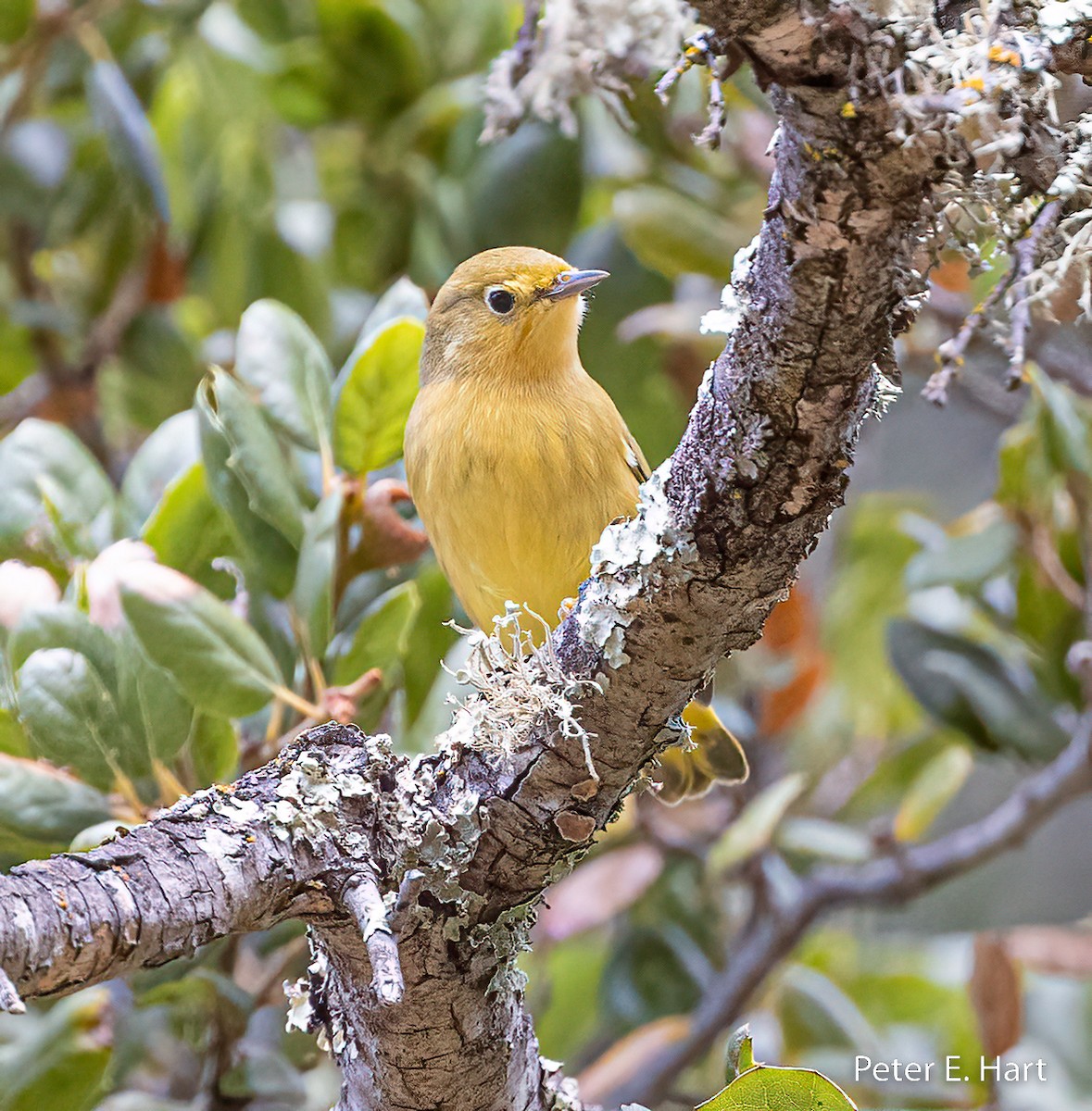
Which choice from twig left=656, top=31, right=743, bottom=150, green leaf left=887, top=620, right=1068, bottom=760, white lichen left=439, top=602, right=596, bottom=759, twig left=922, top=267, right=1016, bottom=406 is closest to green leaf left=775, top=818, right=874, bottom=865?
green leaf left=887, top=620, right=1068, bottom=760

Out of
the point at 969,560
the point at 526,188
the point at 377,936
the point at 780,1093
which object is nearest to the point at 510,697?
the point at 377,936

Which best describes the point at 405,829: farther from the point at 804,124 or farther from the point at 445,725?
the point at 804,124

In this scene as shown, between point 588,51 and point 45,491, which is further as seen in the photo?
point 45,491

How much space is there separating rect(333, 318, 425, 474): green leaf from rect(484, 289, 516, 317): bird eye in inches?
10.9

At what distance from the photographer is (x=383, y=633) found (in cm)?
197

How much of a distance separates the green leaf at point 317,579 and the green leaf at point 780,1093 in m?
0.91

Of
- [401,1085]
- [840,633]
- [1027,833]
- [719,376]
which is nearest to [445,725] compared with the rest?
[401,1085]

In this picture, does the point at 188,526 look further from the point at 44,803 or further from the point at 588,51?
the point at 588,51

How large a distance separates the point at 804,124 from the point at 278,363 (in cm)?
124

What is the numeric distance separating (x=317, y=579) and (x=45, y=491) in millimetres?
501

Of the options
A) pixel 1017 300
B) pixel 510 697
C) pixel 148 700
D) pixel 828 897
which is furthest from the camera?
pixel 828 897

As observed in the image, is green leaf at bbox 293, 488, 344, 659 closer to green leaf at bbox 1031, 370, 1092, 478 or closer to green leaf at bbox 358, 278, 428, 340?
green leaf at bbox 358, 278, 428, 340

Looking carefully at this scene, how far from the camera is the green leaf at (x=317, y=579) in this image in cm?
191

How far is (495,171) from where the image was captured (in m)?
2.87
